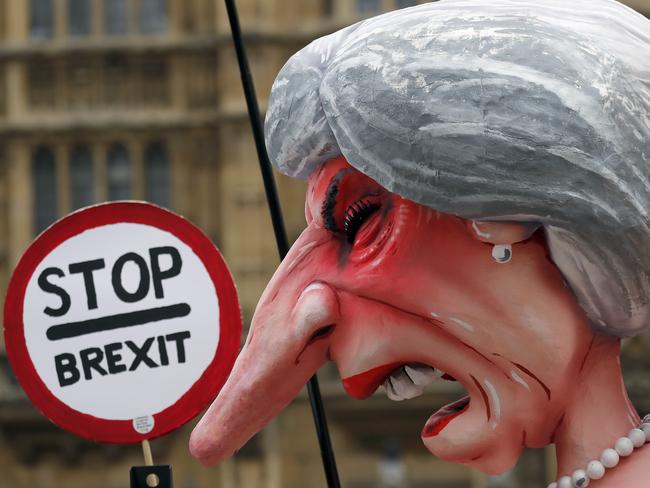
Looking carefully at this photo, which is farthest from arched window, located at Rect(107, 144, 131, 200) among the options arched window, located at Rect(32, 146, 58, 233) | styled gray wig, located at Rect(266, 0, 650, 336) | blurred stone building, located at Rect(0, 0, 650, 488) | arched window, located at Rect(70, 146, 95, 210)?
styled gray wig, located at Rect(266, 0, 650, 336)

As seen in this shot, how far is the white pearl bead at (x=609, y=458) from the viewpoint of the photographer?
1.46 metres

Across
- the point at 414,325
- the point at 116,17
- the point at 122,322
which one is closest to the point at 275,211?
the point at 122,322

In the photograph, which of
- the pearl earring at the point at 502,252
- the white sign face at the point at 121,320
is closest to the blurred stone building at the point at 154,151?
the white sign face at the point at 121,320

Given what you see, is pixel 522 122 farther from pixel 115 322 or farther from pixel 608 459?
pixel 115 322

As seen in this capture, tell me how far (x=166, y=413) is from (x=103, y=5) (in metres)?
11.6

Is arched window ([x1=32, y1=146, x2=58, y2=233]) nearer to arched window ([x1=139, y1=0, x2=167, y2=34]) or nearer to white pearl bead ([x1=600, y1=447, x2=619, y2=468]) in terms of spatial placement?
arched window ([x1=139, y1=0, x2=167, y2=34])

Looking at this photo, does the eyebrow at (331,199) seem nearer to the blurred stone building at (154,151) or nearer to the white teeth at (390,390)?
the white teeth at (390,390)

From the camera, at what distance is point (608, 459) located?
4.79ft

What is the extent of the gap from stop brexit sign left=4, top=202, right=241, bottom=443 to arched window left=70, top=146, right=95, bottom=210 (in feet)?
36.4

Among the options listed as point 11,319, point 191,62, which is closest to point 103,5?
point 191,62

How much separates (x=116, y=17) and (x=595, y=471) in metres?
12.0

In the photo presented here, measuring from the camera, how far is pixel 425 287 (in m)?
1.47

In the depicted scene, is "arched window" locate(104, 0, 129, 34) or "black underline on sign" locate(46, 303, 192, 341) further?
"arched window" locate(104, 0, 129, 34)

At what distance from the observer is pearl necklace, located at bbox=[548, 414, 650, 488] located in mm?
1460
